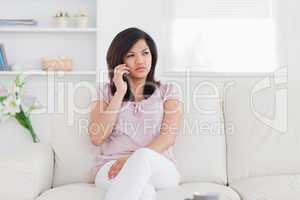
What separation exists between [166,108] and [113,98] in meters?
0.25

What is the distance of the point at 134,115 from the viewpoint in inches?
96.2

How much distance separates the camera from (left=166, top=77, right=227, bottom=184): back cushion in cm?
243

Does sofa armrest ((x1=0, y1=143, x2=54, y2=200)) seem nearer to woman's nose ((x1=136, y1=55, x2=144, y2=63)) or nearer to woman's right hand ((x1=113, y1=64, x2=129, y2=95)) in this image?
woman's right hand ((x1=113, y1=64, x2=129, y2=95))

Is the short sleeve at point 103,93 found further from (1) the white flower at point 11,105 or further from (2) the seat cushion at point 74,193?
(1) the white flower at point 11,105

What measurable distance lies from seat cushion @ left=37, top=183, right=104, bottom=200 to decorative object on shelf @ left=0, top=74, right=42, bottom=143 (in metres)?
1.88

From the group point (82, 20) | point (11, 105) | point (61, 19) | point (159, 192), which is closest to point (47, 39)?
point (61, 19)

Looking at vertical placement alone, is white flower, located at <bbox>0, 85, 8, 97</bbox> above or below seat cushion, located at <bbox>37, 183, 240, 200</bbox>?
above

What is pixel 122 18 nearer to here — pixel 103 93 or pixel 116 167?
pixel 103 93

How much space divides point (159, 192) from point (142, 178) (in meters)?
0.22

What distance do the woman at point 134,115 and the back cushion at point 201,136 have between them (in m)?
0.09

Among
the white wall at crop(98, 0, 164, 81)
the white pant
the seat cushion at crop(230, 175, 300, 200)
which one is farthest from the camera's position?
the white wall at crop(98, 0, 164, 81)

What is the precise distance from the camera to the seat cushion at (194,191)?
6.75 ft

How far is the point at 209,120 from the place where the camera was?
8.31 feet

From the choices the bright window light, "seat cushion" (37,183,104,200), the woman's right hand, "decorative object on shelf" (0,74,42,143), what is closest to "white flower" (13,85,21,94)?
"decorative object on shelf" (0,74,42,143)
